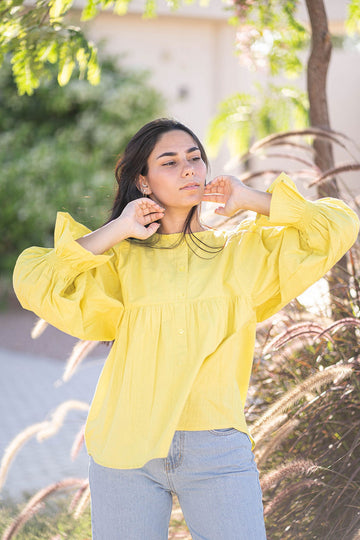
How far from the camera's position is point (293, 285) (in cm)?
213

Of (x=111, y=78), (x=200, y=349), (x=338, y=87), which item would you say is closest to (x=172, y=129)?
(x=200, y=349)

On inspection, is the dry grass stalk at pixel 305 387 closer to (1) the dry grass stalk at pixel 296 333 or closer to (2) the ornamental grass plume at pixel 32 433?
(1) the dry grass stalk at pixel 296 333

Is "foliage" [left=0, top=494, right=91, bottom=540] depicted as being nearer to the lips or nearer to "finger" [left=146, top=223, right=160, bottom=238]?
"finger" [left=146, top=223, right=160, bottom=238]

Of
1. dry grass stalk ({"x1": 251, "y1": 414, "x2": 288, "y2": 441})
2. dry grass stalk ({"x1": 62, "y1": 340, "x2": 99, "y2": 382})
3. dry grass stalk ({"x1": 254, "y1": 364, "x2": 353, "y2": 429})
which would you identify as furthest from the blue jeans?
dry grass stalk ({"x1": 62, "y1": 340, "x2": 99, "y2": 382})

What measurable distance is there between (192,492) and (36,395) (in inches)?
180

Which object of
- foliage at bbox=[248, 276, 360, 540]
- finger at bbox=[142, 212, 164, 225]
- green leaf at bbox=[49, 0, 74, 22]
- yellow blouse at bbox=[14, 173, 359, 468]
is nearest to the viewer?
yellow blouse at bbox=[14, 173, 359, 468]

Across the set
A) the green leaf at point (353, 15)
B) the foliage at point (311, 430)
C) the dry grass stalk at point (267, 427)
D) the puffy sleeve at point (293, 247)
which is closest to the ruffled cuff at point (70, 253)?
the puffy sleeve at point (293, 247)

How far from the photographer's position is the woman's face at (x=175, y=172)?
2229mm

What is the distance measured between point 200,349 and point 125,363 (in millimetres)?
251

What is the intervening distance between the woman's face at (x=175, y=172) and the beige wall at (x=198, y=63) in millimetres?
9611

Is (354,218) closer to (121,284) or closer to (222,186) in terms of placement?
(222,186)

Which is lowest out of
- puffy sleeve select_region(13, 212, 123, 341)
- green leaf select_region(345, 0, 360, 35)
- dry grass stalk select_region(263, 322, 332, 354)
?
dry grass stalk select_region(263, 322, 332, 354)

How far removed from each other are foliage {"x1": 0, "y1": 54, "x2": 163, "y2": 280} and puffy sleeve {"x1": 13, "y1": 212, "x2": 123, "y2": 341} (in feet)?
23.5

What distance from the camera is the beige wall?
11781 millimetres
